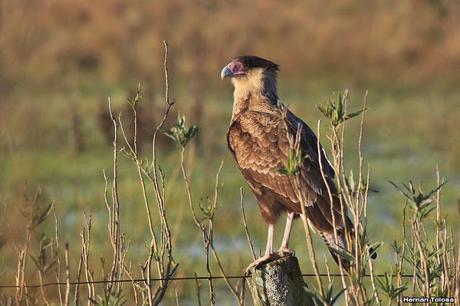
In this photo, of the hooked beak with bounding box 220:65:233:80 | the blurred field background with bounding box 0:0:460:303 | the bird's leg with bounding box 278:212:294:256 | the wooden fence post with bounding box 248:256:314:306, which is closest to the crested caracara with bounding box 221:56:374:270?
the bird's leg with bounding box 278:212:294:256

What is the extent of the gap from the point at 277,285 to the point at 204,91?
17196 mm

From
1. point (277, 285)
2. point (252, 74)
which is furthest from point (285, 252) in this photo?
point (252, 74)

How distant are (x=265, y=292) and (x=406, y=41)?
22.0 meters

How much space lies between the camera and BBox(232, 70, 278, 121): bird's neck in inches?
279

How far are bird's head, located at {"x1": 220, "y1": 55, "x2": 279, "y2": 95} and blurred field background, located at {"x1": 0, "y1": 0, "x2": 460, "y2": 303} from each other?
48.7 inches

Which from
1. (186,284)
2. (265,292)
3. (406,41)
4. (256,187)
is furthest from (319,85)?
(265,292)

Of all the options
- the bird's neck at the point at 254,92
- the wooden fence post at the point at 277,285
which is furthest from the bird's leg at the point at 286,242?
the bird's neck at the point at 254,92

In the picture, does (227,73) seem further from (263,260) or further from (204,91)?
(204,91)

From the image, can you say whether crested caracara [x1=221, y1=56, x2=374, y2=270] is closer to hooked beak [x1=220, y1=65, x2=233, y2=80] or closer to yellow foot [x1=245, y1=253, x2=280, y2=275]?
yellow foot [x1=245, y1=253, x2=280, y2=275]

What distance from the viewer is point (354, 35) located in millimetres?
27531

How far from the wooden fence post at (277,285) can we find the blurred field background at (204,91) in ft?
4.56

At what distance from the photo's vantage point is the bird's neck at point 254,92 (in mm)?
7090

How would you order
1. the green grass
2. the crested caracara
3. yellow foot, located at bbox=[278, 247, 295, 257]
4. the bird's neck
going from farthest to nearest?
the green grass < the bird's neck < the crested caracara < yellow foot, located at bbox=[278, 247, 295, 257]

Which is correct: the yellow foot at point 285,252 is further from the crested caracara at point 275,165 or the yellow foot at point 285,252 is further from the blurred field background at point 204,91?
the blurred field background at point 204,91
